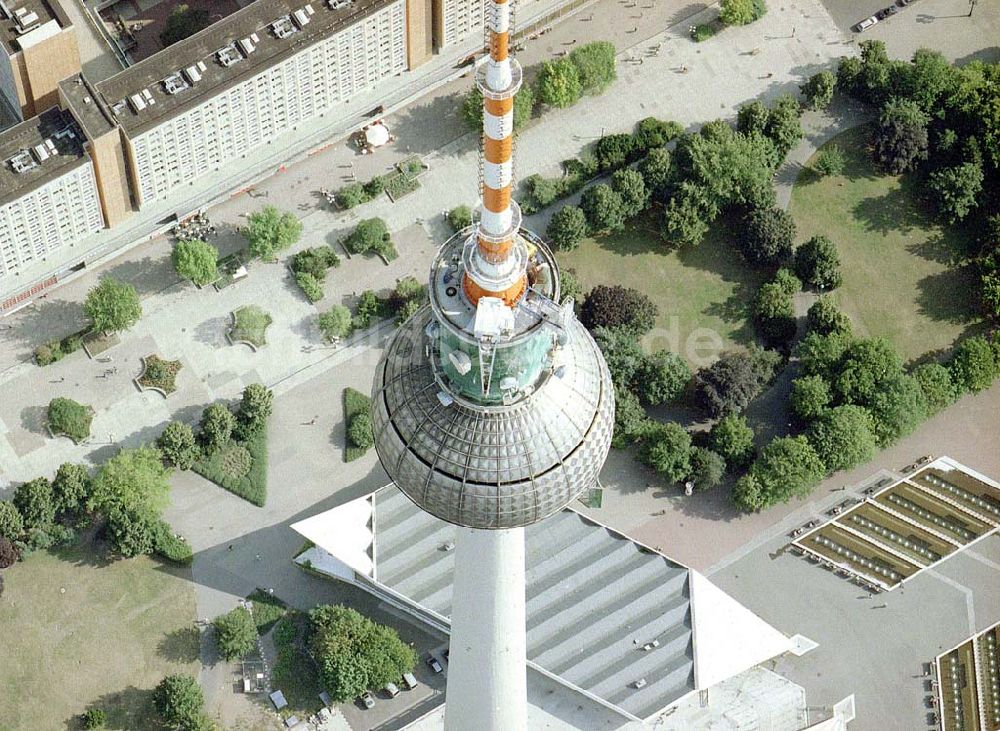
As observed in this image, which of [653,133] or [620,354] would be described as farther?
[653,133]

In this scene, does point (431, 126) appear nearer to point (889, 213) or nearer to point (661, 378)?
point (661, 378)

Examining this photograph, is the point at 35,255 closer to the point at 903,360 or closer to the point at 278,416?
the point at 278,416

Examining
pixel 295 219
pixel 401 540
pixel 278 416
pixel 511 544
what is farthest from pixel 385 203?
pixel 511 544

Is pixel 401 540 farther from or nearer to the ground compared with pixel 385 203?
nearer to the ground

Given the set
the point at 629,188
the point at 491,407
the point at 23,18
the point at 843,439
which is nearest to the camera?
the point at 491,407

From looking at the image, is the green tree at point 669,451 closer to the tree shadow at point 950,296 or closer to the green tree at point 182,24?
the tree shadow at point 950,296

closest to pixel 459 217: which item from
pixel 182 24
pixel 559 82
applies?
pixel 559 82
